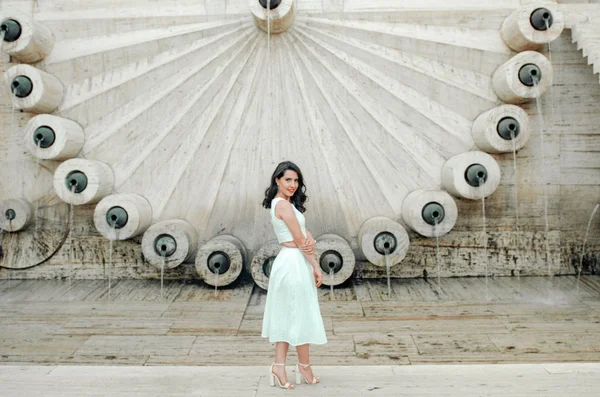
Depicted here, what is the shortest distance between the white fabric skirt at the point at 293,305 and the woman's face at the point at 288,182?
303mm

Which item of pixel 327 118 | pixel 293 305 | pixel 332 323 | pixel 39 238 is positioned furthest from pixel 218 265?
pixel 293 305

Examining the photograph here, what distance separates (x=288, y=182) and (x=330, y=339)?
1.66m

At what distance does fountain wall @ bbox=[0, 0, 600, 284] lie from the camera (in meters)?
5.97

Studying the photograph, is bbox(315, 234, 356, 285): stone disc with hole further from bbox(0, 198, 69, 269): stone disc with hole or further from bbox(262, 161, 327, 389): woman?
bbox(0, 198, 69, 269): stone disc with hole

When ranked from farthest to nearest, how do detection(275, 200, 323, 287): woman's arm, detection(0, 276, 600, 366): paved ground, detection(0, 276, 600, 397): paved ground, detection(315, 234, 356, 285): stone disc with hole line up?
detection(315, 234, 356, 285): stone disc with hole, detection(0, 276, 600, 366): paved ground, detection(0, 276, 600, 397): paved ground, detection(275, 200, 323, 287): woman's arm

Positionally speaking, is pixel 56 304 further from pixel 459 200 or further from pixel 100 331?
pixel 459 200

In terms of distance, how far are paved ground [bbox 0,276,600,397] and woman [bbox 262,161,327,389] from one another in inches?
11.6

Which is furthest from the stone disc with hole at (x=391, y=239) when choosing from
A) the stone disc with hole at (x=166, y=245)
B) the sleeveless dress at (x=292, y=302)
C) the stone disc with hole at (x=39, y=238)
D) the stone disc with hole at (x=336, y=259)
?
the stone disc with hole at (x=39, y=238)

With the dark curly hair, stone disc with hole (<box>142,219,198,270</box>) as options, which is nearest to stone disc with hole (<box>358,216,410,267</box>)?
stone disc with hole (<box>142,219,198,270</box>)

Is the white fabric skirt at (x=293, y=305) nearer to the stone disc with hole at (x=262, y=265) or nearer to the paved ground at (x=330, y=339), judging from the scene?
the paved ground at (x=330, y=339)

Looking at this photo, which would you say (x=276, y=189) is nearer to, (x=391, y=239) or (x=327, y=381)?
(x=327, y=381)

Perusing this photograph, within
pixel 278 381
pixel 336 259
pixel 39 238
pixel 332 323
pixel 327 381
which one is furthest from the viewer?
pixel 39 238

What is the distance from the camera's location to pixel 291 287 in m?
3.08

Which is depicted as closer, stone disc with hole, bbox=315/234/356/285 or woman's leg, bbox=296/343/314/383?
woman's leg, bbox=296/343/314/383
